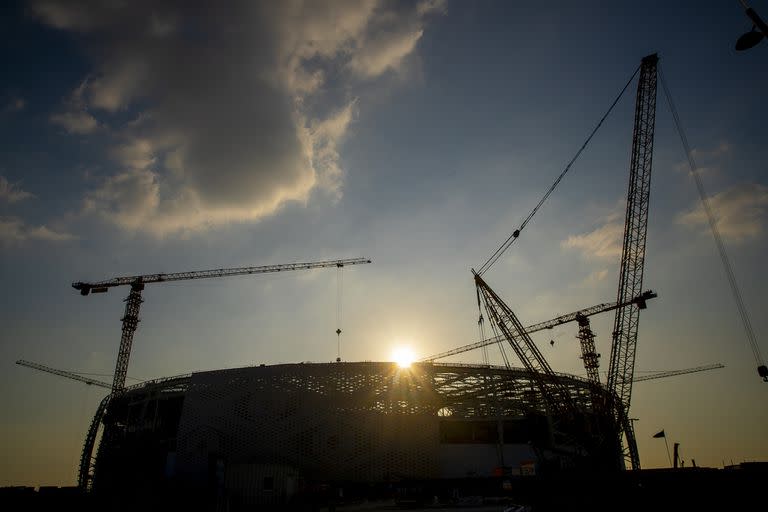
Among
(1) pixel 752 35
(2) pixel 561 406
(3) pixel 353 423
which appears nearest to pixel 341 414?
(3) pixel 353 423

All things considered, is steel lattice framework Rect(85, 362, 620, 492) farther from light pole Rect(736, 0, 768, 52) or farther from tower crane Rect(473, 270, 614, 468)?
light pole Rect(736, 0, 768, 52)

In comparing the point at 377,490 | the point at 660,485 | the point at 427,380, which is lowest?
the point at 377,490

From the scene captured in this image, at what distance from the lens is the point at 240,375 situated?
234ft

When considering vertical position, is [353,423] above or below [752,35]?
below

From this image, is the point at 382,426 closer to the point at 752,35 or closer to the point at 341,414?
the point at 341,414

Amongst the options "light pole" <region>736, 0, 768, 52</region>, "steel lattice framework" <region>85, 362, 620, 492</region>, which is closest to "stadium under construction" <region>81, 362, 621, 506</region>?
"steel lattice framework" <region>85, 362, 620, 492</region>

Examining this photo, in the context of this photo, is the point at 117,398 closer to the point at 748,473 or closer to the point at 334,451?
the point at 334,451

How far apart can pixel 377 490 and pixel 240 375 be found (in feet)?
94.0

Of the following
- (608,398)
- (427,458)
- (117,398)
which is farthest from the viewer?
(117,398)

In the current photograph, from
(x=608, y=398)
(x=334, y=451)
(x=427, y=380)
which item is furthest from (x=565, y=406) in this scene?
(x=334, y=451)

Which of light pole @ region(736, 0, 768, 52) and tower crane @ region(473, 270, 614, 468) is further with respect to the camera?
tower crane @ region(473, 270, 614, 468)

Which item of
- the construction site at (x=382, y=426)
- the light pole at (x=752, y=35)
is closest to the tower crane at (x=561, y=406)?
the construction site at (x=382, y=426)

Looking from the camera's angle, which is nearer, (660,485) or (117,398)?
(660,485)

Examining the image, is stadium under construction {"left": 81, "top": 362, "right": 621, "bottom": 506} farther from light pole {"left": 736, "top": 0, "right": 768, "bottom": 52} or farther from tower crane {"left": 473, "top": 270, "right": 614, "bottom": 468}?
light pole {"left": 736, "top": 0, "right": 768, "bottom": 52}
